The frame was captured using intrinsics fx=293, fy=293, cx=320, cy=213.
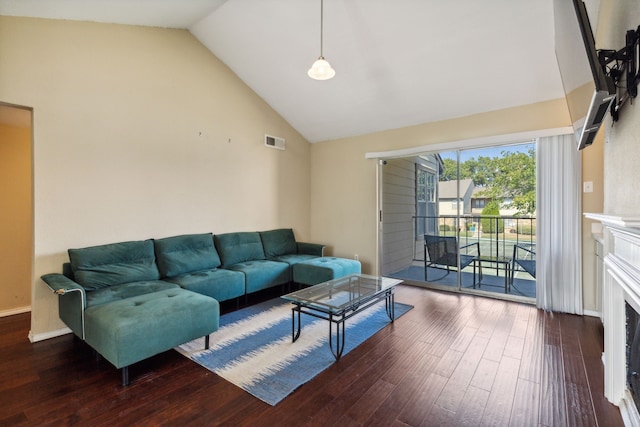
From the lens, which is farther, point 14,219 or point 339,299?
point 14,219

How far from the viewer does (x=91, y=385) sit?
6.55 feet

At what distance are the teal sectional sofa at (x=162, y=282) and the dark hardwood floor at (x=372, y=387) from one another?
0.24 meters

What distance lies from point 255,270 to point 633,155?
3.35m

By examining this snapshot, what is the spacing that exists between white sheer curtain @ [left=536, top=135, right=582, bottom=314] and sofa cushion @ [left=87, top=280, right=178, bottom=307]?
407cm

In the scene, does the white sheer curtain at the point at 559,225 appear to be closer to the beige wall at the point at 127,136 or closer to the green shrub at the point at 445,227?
the green shrub at the point at 445,227

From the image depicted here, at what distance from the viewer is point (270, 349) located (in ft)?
8.07

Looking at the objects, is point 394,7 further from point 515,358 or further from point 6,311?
point 6,311

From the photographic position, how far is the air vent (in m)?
4.81

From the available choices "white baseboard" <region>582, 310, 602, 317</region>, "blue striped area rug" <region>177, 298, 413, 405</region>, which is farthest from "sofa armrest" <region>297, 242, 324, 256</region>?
"white baseboard" <region>582, 310, 602, 317</region>

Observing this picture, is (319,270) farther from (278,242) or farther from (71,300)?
(71,300)

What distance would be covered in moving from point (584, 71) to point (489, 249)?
3.45 metres

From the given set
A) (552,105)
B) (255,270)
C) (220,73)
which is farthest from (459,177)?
(220,73)

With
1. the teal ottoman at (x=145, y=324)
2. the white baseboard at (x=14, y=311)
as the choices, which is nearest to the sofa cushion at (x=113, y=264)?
the teal ottoman at (x=145, y=324)

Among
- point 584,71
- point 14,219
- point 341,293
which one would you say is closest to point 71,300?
point 14,219
